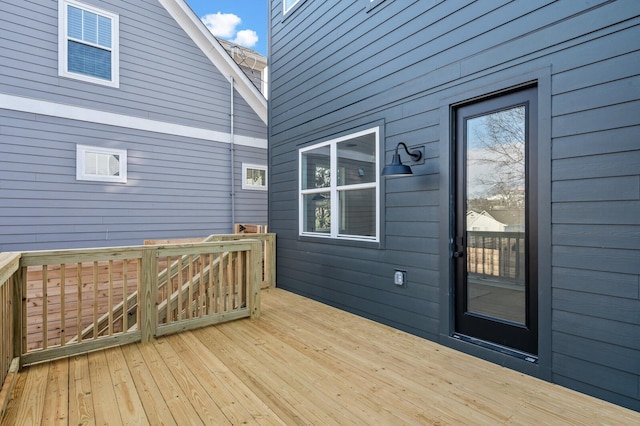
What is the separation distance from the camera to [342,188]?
417 cm

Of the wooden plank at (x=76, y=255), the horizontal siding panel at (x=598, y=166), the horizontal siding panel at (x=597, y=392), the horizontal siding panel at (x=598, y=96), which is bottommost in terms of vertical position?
the horizontal siding panel at (x=597, y=392)

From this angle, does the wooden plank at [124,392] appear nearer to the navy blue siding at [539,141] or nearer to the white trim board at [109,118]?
the navy blue siding at [539,141]

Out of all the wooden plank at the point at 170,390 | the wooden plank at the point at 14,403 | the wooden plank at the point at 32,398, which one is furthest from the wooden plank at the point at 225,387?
the wooden plank at the point at 14,403

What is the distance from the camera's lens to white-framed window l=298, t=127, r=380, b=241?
3.77 meters

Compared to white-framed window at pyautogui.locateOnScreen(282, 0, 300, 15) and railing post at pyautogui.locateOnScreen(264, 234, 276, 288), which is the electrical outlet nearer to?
railing post at pyautogui.locateOnScreen(264, 234, 276, 288)

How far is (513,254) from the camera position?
2572 mm

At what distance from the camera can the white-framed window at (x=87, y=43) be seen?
205 inches

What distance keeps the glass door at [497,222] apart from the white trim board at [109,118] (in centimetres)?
515

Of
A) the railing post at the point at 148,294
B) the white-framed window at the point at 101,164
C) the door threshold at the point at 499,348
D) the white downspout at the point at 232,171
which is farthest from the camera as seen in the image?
the white downspout at the point at 232,171

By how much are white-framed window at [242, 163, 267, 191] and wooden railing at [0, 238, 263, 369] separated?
2.67 metres

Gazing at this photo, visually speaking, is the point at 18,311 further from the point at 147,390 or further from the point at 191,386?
the point at 191,386

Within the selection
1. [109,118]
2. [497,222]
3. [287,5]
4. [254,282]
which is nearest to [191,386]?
[254,282]

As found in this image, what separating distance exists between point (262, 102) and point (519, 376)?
6.53 metres

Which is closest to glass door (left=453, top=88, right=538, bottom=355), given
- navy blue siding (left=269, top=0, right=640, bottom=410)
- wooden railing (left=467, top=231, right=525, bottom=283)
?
wooden railing (left=467, top=231, right=525, bottom=283)
